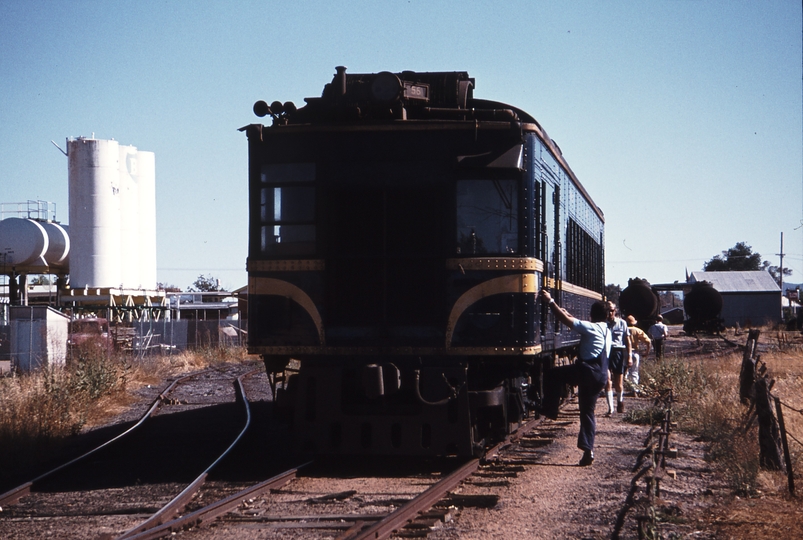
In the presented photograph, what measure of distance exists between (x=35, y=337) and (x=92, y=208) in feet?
80.0

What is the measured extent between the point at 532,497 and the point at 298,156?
13.2 ft

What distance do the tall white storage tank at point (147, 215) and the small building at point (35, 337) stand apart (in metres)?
24.7

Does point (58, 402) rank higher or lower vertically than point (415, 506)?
lower

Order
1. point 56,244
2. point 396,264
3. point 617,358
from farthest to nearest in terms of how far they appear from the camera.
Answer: point 56,244 → point 617,358 → point 396,264

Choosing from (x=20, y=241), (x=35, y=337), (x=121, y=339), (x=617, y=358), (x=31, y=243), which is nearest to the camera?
(x=617, y=358)

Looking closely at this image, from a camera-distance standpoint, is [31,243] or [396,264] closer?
[396,264]

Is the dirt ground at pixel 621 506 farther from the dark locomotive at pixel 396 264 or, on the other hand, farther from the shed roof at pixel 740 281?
the shed roof at pixel 740 281

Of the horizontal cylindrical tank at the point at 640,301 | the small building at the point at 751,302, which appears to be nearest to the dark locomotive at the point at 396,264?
the horizontal cylindrical tank at the point at 640,301

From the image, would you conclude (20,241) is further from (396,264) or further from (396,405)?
(396,405)

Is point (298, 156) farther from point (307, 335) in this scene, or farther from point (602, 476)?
point (602, 476)

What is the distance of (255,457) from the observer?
33.1ft

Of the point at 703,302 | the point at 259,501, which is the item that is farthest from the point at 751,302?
the point at 259,501

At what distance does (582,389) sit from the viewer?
966 centimetres

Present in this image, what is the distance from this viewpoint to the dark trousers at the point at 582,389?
931cm
